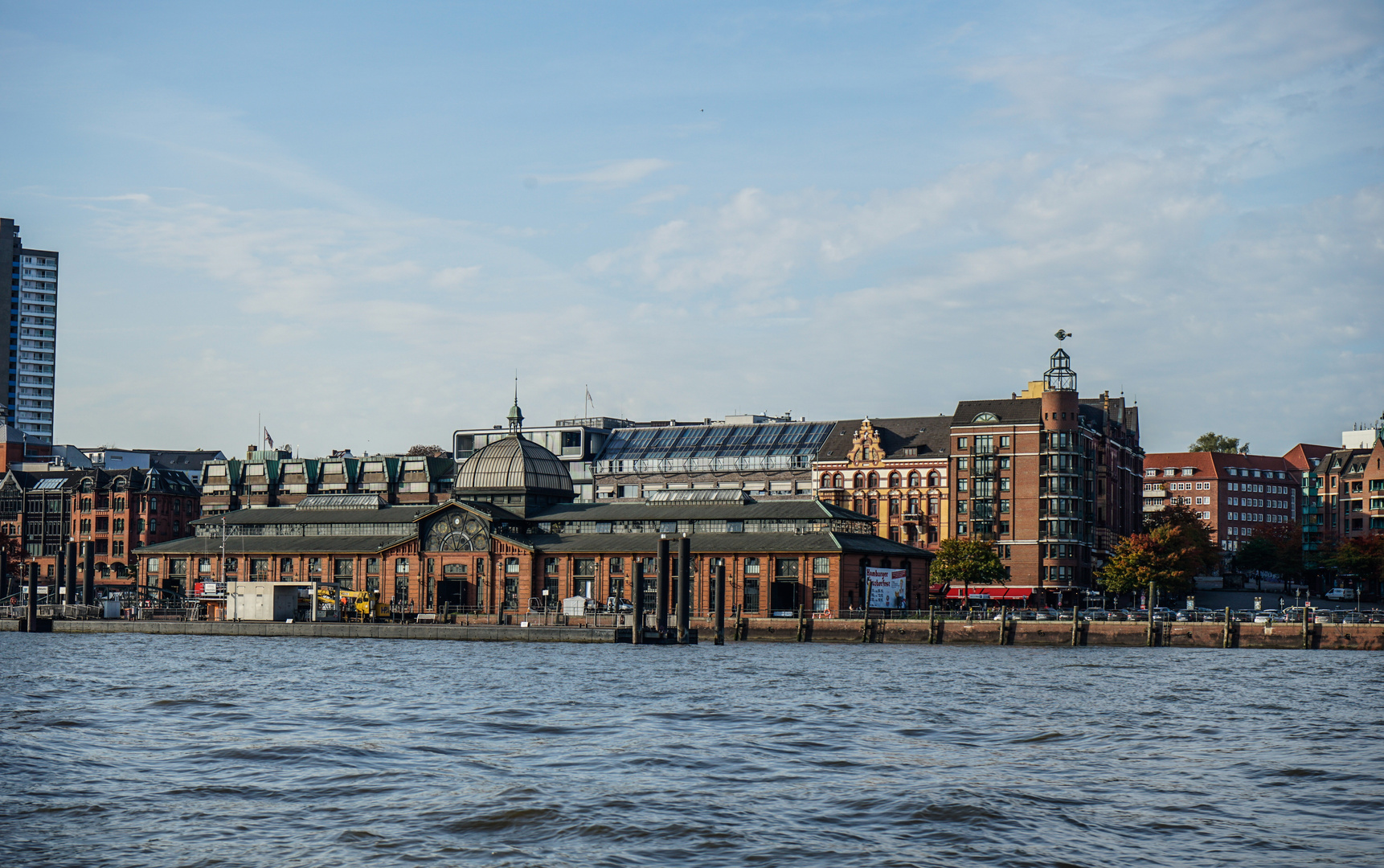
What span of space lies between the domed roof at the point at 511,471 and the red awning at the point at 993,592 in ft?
138

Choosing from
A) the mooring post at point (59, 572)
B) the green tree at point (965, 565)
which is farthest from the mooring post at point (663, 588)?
the mooring post at point (59, 572)

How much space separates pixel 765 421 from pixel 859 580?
67922 millimetres

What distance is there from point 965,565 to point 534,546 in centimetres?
4228

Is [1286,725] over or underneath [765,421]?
underneath

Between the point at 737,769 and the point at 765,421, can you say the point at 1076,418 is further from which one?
the point at 737,769

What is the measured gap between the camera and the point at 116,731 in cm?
4594

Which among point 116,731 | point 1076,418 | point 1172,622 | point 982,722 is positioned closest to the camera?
point 116,731

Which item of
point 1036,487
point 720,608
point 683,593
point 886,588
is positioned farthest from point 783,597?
point 1036,487

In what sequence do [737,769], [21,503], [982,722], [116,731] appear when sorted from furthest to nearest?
1. [21,503]
2. [982,722]
3. [116,731]
4. [737,769]

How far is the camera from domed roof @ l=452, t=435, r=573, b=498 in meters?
149

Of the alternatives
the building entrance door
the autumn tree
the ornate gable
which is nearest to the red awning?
the autumn tree

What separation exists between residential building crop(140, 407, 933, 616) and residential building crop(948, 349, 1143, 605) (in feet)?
Result: 53.0

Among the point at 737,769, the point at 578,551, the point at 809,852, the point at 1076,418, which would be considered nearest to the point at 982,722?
the point at 737,769

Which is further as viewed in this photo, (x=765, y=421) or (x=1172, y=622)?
(x=765, y=421)
